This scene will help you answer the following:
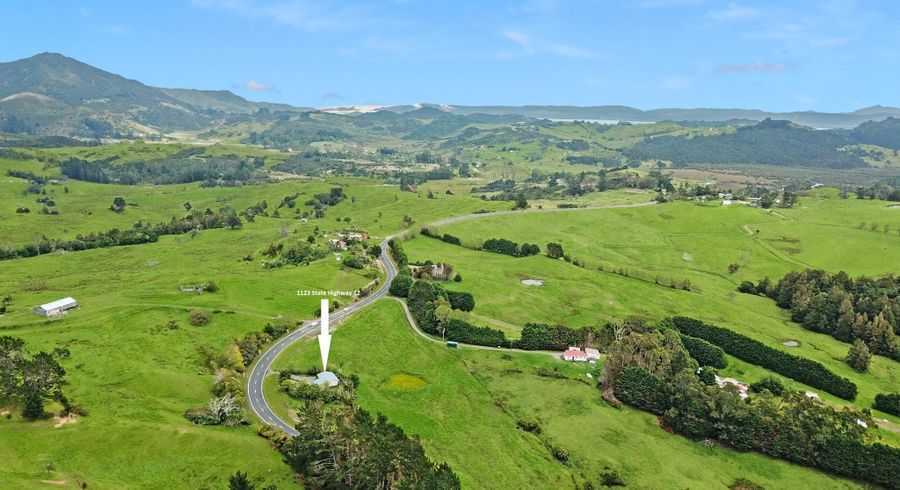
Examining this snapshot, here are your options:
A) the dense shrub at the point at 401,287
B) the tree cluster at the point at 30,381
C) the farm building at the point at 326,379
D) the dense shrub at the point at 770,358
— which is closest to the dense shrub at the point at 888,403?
the dense shrub at the point at 770,358

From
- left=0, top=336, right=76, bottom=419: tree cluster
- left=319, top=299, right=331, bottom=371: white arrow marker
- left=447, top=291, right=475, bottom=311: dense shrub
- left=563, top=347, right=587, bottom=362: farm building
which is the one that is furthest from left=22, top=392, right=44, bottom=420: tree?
left=563, top=347, right=587, bottom=362: farm building

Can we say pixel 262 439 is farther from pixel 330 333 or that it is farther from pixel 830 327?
pixel 830 327

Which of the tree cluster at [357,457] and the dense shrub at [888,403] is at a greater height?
the tree cluster at [357,457]

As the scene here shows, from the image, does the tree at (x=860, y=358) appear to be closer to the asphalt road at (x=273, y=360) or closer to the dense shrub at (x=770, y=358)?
the dense shrub at (x=770, y=358)

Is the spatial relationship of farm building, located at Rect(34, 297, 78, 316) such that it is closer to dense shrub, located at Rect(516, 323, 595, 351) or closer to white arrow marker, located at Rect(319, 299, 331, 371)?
white arrow marker, located at Rect(319, 299, 331, 371)

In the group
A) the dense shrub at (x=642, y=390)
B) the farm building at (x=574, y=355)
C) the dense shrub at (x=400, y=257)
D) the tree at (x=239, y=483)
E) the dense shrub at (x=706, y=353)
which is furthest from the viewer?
the dense shrub at (x=400, y=257)

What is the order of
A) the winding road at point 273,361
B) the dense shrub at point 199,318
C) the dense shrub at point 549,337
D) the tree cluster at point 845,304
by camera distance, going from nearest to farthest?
the winding road at point 273,361, the dense shrub at point 199,318, the dense shrub at point 549,337, the tree cluster at point 845,304

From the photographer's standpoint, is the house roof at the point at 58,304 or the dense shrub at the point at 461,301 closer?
the house roof at the point at 58,304

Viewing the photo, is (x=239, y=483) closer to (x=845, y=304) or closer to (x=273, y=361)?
(x=273, y=361)

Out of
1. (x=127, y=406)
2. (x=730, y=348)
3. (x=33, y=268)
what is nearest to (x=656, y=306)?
(x=730, y=348)
